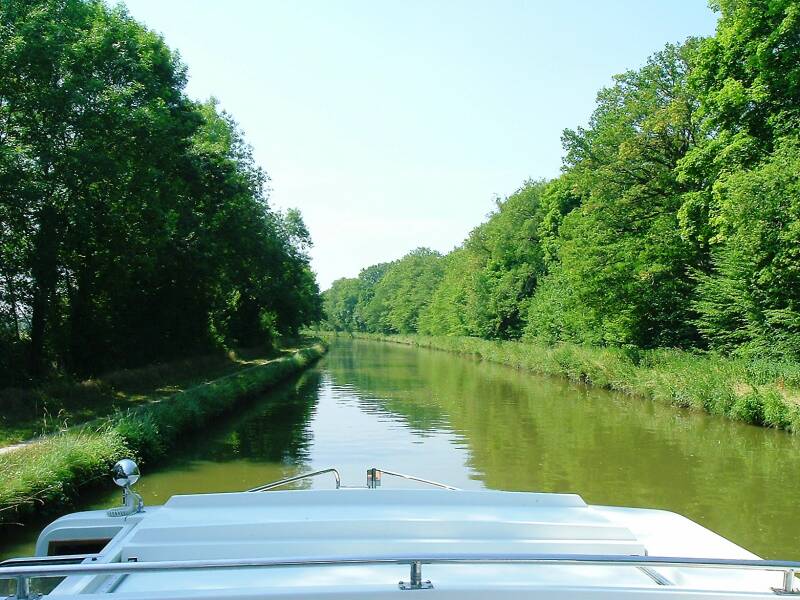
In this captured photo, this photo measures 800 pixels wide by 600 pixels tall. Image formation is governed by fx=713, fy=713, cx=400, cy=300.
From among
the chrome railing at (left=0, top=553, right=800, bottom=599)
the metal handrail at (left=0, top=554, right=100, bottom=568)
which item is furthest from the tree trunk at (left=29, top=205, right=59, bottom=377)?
the chrome railing at (left=0, top=553, right=800, bottom=599)

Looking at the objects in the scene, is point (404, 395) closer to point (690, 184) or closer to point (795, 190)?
point (690, 184)

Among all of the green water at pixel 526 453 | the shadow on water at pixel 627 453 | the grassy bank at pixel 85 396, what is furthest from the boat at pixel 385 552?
the grassy bank at pixel 85 396

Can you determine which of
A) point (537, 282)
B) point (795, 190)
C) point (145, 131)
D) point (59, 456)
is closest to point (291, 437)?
point (59, 456)

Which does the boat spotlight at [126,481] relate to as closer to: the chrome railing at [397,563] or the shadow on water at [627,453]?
the chrome railing at [397,563]

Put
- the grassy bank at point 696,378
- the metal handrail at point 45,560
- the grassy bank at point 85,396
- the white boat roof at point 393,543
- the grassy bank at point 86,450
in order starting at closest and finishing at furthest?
the white boat roof at point 393,543, the metal handrail at point 45,560, the grassy bank at point 86,450, the grassy bank at point 85,396, the grassy bank at point 696,378

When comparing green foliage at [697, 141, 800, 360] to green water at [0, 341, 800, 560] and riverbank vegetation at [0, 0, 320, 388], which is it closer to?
green water at [0, 341, 800, 560]

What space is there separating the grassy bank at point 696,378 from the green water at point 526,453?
0.54m

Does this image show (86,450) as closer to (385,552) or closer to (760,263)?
(385,552)

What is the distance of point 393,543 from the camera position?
3551 millimetres

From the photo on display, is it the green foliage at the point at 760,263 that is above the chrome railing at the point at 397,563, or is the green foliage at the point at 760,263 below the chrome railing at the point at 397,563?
above

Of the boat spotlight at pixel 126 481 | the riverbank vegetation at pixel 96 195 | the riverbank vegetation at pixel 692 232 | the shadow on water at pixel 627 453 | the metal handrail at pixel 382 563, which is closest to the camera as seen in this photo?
the metal handrail at pixel 382 563

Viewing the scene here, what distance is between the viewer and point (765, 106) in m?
21.3

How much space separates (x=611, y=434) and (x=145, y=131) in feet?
52.2

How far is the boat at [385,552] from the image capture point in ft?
9.25
